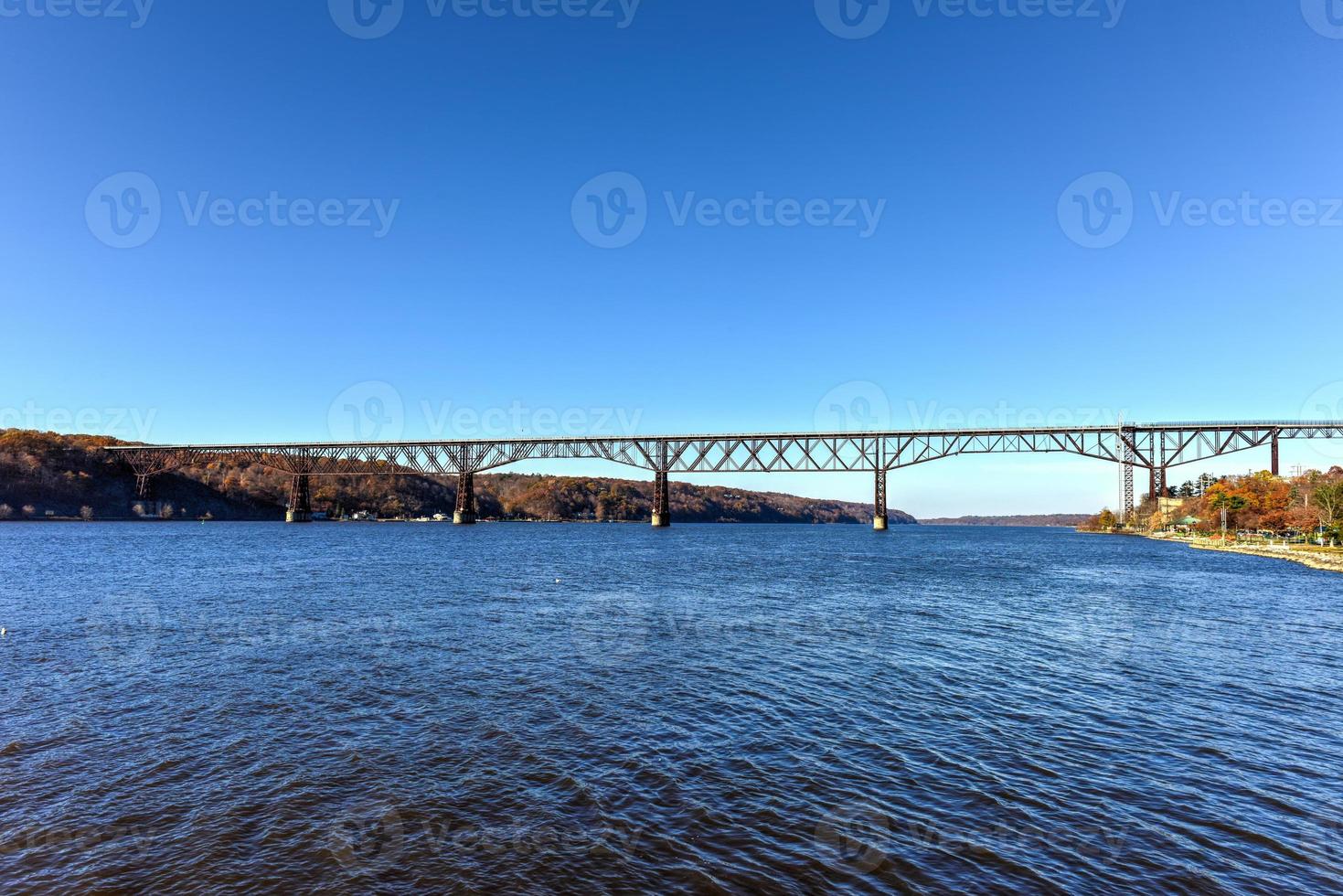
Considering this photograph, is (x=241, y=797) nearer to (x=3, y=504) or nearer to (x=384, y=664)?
(x=384, y=664)

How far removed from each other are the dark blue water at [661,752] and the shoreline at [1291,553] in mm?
37068

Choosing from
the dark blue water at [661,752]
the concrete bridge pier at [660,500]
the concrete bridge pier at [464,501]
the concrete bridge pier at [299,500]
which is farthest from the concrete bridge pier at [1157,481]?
the concrete bridge pier at [299,500]

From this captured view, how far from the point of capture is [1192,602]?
3697 centimetres

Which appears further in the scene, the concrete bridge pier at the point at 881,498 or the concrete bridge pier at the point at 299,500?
the concrete bridge pier at the point at 299,500

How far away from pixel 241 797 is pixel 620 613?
20533 millimetres

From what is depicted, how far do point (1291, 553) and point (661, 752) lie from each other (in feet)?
270

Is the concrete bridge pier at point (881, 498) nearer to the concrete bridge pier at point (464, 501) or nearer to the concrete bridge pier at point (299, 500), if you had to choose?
the concrete bridge pier at point (464, 501)

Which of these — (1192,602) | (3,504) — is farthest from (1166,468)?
(3,504)

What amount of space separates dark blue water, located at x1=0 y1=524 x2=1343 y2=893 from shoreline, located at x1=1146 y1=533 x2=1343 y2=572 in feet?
122

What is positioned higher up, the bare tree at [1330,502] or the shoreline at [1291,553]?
the bare tree at [1330,502]

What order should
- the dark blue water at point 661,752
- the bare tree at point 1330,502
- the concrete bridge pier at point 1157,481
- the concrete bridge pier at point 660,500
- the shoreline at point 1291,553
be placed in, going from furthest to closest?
1. the concrete bridge pier at point 660,500
2. the concrete bridge pier at point 1157,481
3. the bare tree at point 1330,502
4. the shoreline at point 1291,553
5. the dark blue water at point 661,752

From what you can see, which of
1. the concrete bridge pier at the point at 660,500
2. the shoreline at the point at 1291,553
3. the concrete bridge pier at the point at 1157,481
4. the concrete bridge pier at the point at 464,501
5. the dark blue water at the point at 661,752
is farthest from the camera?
the concrete bridge pier at the point at 464,501

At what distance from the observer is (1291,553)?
223 feet

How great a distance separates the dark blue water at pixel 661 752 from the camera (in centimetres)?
944
